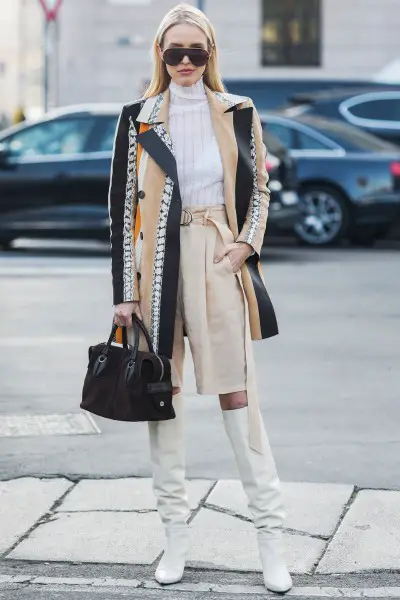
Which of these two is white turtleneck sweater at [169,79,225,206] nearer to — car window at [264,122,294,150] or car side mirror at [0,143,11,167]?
car side mirror at [0,143,11,167]

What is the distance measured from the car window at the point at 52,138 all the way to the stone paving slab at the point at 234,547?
35.9 feet

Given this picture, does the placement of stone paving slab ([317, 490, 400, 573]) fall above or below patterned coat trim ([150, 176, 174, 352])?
below

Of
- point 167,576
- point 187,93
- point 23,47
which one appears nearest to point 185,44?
point 187,93

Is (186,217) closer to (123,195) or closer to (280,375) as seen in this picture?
(123,195)

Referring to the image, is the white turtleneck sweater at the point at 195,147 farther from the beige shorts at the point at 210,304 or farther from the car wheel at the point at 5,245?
the car wheel at the point at 5,245

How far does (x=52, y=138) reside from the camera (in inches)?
635

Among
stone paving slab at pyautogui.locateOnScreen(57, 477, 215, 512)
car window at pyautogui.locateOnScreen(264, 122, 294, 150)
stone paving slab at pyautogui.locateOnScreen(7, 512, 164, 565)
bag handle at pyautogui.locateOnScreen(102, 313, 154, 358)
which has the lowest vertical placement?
stone paving slab at pyautogui.locateOnScreen(57, 477, 215, 512)

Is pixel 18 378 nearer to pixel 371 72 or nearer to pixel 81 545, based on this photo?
pixel 81 545

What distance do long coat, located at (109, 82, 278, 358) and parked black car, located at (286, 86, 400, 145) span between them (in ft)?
50.5

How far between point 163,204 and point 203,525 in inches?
51.3

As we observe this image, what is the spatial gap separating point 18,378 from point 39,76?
64335mm

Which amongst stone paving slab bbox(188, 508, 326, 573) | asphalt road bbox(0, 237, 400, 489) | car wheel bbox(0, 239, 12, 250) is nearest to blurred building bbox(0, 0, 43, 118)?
car wheel bbox(0, 239, 12, 250)

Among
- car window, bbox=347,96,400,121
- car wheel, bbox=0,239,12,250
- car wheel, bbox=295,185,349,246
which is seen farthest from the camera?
car window, bbox=347,96,400,121

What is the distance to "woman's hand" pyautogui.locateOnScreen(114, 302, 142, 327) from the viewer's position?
4.73 meters
